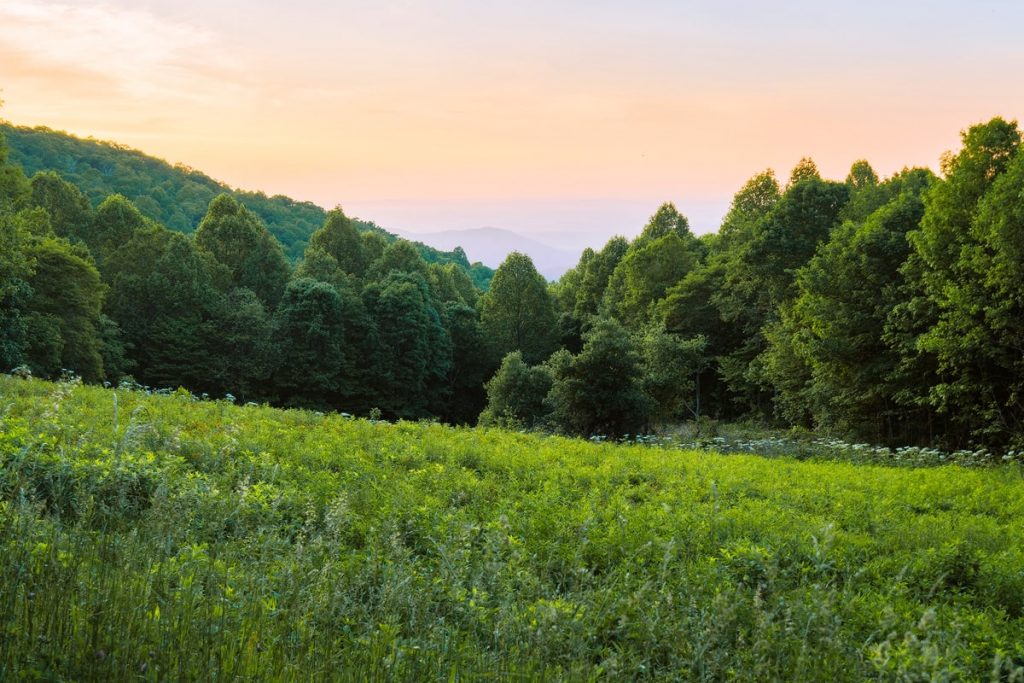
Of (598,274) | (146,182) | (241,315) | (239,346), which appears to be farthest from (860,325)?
(146,182)

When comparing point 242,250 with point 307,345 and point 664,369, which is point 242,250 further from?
point 664,369

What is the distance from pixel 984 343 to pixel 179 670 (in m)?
23.8

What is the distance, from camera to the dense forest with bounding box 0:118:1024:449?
2211 centimetres

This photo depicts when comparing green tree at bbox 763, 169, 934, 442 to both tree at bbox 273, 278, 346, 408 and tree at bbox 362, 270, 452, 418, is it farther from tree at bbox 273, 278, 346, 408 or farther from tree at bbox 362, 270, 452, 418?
tree at bbox 273, 278, 346, 408

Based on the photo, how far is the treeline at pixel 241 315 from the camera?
33.3 meters

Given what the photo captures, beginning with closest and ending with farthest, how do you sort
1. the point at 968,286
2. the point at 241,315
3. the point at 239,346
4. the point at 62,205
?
the point at 968,286, the point at 241,315, the point at 239,346, the point at 62,205

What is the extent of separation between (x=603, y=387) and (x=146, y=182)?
60479 millimetres

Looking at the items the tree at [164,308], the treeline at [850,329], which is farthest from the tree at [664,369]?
the tree at [164,308]

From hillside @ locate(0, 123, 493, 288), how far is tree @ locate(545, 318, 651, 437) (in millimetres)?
45880

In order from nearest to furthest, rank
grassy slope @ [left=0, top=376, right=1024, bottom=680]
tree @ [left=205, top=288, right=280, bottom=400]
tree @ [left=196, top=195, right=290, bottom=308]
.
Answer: grassy slope @ [left=0, top=376, right=1024, bottom=680] < tree @ [left=205, top=288, right=280, bottom=400] < tree @ [left=196, top=195, right=290, bottom=308]

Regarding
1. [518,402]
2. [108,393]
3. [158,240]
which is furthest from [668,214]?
[108,393]

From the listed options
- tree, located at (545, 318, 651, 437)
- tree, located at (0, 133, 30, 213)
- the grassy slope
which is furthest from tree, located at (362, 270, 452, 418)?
the grassy slope

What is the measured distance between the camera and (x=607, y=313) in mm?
41031

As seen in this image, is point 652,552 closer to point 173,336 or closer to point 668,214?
point 173,336
